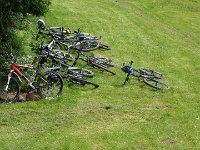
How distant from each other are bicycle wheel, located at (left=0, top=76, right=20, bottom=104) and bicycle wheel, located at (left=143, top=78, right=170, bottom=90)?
6.18m

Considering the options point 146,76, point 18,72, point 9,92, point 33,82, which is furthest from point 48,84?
point 146,76

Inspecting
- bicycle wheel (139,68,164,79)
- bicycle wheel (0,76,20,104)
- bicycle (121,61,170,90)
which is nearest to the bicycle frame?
bicycle wheel (0,76,20,104)

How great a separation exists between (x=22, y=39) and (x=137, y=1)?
2221cm

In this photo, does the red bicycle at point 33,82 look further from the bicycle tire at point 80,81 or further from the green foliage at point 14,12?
the green foliage at point 14,12

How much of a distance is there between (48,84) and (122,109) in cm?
299

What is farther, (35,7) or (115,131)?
(35,7)

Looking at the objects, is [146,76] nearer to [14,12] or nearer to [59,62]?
[59,62]

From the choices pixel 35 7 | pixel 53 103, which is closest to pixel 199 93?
pixel 53 103

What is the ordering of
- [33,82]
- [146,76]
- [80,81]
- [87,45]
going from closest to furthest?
[33,82], [80,81], [146,76], [87,45]

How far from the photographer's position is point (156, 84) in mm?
18438

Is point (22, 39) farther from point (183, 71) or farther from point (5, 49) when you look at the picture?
point (183, 71)

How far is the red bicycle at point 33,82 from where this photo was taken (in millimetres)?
14883

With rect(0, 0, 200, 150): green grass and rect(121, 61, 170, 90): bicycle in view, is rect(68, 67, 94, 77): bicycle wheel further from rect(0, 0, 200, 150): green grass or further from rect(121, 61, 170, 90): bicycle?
rect(121, 61, 170, 90): bicycle

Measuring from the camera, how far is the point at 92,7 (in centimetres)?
3338
